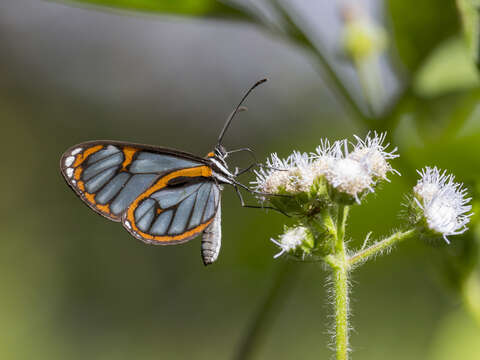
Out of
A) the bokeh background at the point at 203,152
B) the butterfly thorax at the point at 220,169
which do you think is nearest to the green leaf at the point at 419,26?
the bokeh background at the point at 203,152

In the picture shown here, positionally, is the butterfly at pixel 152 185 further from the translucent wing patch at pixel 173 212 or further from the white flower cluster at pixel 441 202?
the white flower cluster at pixel 441 202

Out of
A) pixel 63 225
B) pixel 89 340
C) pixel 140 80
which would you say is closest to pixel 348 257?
pixel 89 340

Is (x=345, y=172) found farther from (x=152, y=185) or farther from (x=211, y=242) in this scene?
(x=152, y=185)

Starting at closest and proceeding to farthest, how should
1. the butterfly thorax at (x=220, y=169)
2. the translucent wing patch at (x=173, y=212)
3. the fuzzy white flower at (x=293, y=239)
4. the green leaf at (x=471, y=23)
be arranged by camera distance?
the green leaf at (x=471, y=23)
the fuzzy white flower at (x=293, y=239)
the translucent wing patch at (x=173, y=212)
the butterfly thorax at (x=220, y=169)

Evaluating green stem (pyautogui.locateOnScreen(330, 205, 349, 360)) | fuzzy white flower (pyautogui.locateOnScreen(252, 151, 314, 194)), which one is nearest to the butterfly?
fuzzy white flower (pyautogui.locateOnScreen(252, 151, 314, 194))

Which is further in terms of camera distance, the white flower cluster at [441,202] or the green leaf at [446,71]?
the green leaf at [446,71]

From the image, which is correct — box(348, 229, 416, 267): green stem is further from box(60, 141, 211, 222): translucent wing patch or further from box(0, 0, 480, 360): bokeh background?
box(60, 141, 211, 222): translucent wing patch
